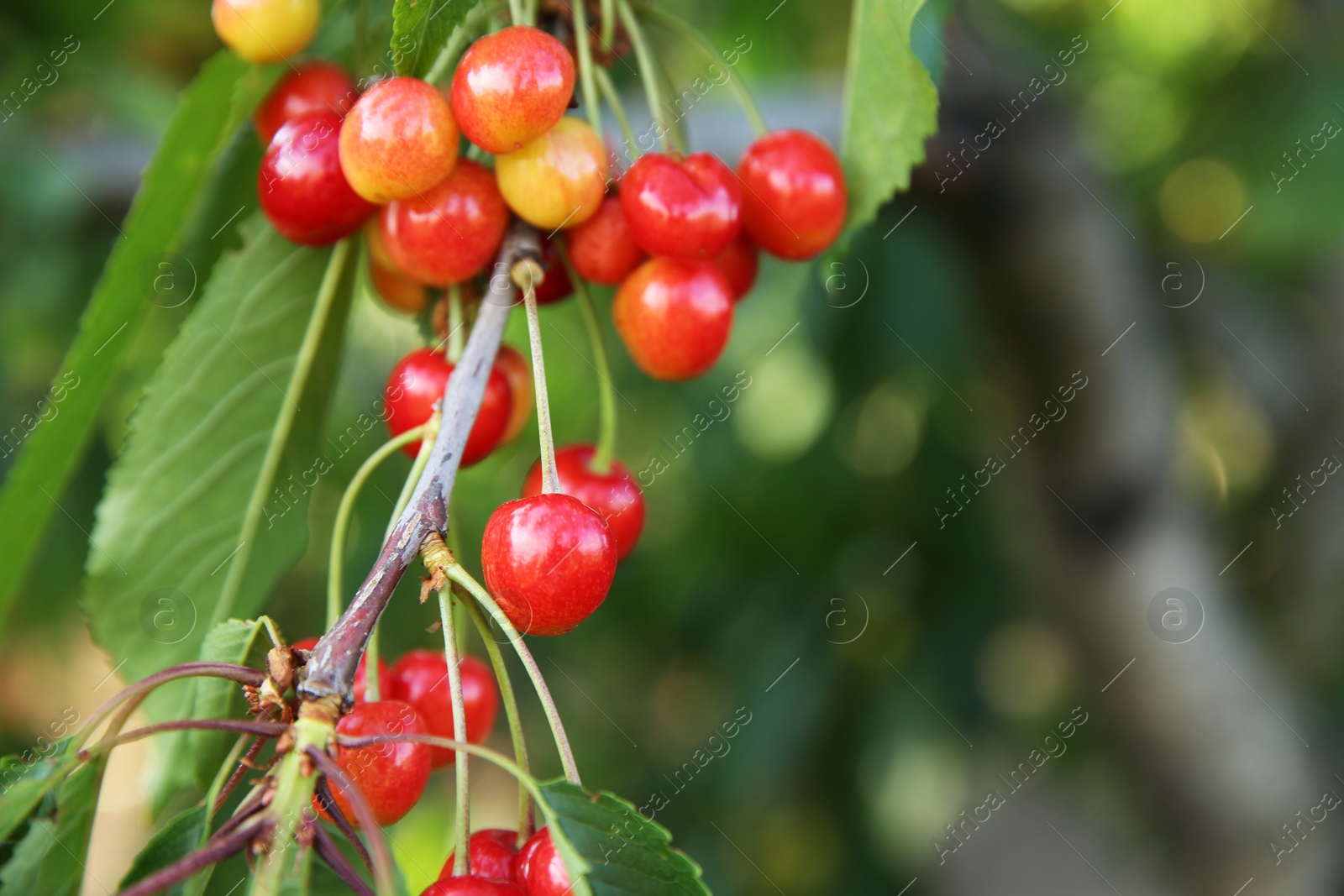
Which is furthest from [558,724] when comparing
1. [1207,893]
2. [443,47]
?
[1207,893]

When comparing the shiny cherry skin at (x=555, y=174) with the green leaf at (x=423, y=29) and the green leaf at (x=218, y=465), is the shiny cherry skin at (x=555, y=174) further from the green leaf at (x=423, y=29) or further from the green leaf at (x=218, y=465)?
the green leaf at (x=218, y=465)

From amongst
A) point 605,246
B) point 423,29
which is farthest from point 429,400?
point 423,29

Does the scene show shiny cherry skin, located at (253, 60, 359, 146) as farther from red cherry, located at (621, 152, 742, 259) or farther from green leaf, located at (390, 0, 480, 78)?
red cherry, located at (621, 152, 742, 259)

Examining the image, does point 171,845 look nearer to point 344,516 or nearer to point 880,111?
point 344,516

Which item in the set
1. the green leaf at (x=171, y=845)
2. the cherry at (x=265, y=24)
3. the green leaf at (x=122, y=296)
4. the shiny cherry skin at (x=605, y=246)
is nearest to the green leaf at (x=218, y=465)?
the green leaf at (x=122, y=296)

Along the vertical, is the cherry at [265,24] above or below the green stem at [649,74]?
above

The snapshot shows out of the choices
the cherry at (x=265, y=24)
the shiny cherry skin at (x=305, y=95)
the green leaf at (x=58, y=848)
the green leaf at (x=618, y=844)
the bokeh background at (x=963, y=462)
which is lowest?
the bokeh background at (x=963, y=462)

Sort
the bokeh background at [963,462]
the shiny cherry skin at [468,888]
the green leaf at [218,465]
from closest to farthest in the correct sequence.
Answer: the shiny cherry skin at [468,888], the green leaf at [218,465], the bokeh background at [963,462]

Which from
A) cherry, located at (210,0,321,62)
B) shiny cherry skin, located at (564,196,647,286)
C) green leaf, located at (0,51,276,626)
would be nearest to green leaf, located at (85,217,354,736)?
green leaf, located at (0,51,276,626)
